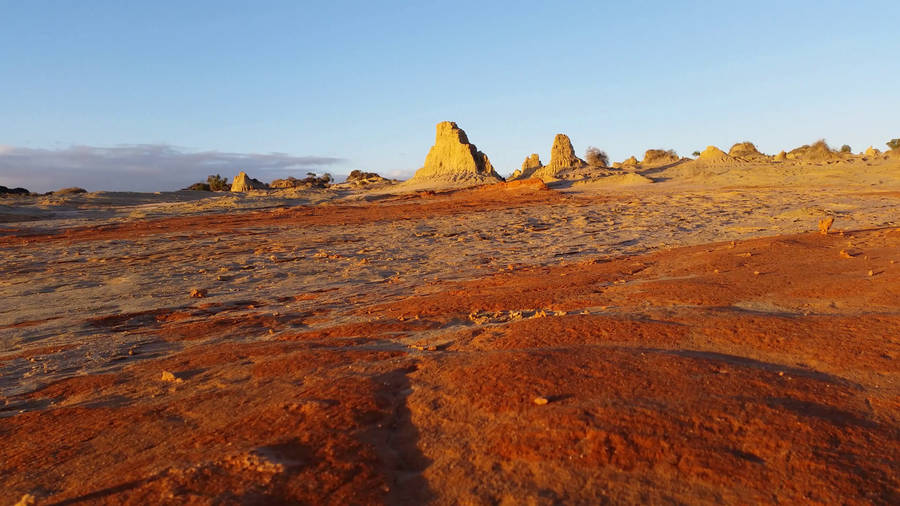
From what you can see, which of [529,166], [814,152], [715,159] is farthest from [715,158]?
[529,166]

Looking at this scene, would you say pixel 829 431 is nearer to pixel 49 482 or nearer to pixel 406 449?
pixel 406 449

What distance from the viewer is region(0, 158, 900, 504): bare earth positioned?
2.92 m

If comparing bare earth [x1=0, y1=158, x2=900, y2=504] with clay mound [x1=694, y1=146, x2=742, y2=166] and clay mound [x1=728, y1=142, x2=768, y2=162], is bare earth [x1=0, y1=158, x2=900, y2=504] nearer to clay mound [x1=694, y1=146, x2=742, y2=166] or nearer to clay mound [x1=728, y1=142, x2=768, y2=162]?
clay mound [x1=694, y1=146, x2=742, y2=166]

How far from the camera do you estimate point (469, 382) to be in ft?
13.6

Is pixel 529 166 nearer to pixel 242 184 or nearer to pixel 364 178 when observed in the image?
pixel 364 178

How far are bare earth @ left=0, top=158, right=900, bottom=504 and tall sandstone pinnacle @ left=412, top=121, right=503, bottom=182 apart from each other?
35393mm

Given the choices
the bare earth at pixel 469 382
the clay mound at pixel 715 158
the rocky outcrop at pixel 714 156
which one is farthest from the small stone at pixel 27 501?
the rocky outcrop at pixel 714 156

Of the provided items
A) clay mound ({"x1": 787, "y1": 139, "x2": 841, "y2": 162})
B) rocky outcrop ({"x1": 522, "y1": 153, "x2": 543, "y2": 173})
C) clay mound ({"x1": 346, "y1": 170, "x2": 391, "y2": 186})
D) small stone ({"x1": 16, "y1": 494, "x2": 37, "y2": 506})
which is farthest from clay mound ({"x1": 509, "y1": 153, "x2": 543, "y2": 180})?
small stone ({"x1": 16, "y1": 494, "x2": 37, "y2": 506})

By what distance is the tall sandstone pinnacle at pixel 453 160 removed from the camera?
46.5 meters

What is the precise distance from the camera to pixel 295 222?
20.9 m

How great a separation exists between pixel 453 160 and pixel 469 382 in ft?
146

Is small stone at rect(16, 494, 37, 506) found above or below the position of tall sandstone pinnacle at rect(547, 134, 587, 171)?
below

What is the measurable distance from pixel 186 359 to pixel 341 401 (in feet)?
7.05

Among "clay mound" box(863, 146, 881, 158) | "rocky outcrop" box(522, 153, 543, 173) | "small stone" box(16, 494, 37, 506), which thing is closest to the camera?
"small stone" box(16, 494, 37, 506)
